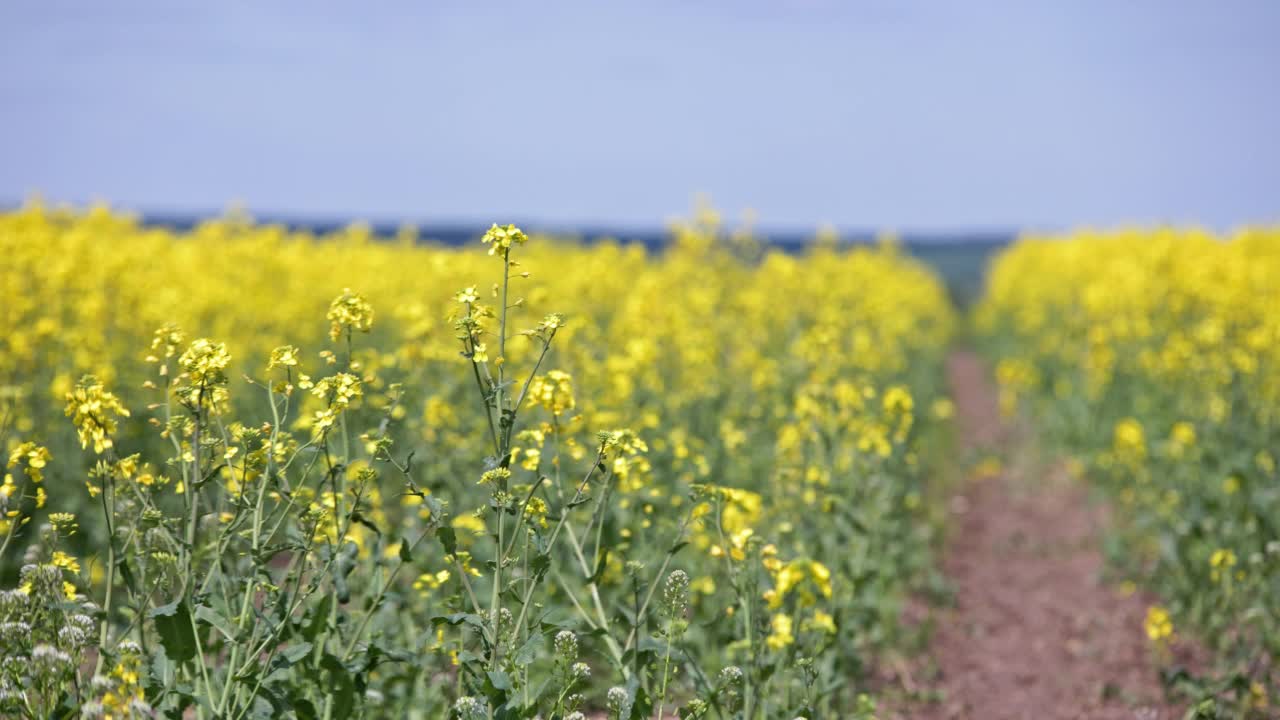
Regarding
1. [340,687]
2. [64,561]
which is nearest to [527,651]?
[340,687]

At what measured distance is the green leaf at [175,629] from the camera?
9.86ft

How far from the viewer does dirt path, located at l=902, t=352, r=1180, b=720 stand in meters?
5.55

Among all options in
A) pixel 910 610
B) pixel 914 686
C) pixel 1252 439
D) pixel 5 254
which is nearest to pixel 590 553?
pixel 914 686

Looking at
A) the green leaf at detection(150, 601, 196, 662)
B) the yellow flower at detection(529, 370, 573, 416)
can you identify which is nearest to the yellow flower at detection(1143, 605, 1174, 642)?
the yellow flower at detection(529, 370, 573, 416)

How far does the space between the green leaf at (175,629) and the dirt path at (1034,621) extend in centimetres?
350

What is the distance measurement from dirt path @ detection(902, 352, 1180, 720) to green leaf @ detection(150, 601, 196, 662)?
3.50 meters

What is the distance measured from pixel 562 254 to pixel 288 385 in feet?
55.8

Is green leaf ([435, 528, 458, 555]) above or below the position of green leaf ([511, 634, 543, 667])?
above

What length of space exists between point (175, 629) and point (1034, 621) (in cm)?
575

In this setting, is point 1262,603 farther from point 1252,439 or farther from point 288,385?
point 288,385

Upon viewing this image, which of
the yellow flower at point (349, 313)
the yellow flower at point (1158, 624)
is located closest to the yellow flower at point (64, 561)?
the yellow flower at point (349, 313)

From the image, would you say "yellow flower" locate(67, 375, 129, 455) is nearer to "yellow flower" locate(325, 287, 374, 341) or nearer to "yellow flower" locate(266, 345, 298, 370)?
"yellow flower" locate(266, 345, 298, 370)

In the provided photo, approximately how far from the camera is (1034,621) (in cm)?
707

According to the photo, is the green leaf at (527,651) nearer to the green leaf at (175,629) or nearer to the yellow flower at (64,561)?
the green leaf at (175,629)
